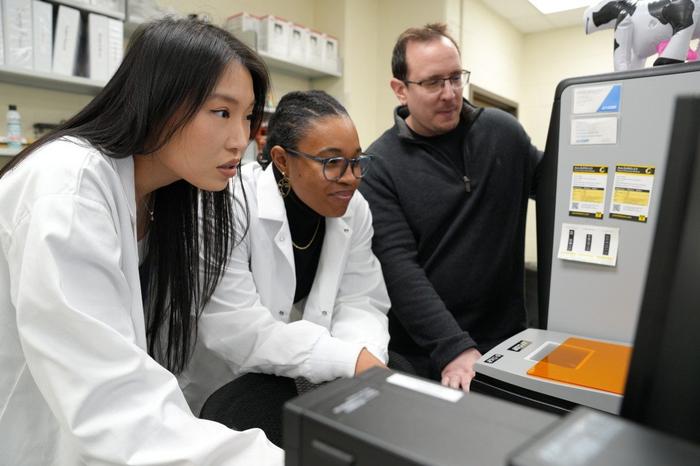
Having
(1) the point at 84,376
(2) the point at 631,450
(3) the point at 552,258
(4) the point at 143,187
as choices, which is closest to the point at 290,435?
(2) the point at 631,450

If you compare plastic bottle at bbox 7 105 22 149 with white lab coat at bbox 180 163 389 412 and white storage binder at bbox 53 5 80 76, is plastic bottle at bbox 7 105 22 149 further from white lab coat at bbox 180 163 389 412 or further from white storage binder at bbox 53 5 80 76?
white lab coat at bbox 180 163 389 412

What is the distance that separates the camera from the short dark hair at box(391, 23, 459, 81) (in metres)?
1.50

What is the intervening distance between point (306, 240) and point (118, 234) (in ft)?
2.15

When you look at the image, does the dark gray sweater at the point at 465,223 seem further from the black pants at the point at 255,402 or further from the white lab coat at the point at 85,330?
the white lab coat at the point at 85,330

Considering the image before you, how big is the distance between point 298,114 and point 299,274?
17.1 inches

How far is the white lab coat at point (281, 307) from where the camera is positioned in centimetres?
108

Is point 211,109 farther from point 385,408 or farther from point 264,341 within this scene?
point 385,408

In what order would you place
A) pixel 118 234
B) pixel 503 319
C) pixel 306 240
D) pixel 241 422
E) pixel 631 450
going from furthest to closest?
pixel 503 319
pixel 306 240
pixel 241 422
pixel 118 234
pixel 631 450

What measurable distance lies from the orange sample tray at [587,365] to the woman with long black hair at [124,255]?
0.49 metres

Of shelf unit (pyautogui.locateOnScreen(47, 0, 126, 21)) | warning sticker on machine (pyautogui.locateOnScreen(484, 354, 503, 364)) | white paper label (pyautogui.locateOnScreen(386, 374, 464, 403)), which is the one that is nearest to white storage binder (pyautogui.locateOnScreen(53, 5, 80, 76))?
shelf unit (pyautogui.locateOnScreen(47, 0, 126, 21))

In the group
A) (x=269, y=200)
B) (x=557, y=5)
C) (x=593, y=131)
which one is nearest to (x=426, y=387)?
(x=593, y=131)

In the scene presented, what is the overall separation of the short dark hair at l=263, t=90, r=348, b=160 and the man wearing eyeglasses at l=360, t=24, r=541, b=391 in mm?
311

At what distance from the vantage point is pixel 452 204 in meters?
1.45

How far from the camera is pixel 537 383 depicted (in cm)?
83
